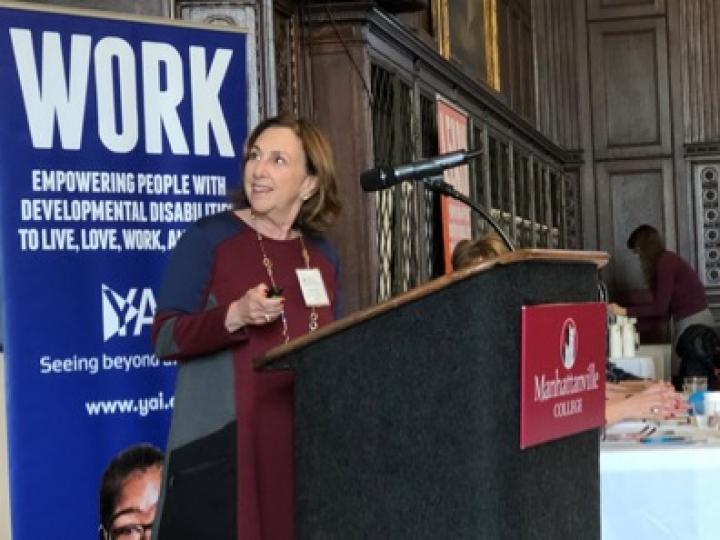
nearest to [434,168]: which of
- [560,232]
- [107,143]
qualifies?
[107,143]

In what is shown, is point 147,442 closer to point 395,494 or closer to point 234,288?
point 234,288

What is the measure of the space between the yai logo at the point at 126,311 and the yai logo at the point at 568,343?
1931mm

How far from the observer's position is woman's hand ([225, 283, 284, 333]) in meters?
2.30

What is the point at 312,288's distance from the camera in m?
2.60

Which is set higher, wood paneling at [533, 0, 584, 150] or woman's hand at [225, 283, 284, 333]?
wood paneling at [533, 0, 584, 150]

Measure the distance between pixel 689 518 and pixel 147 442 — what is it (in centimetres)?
147

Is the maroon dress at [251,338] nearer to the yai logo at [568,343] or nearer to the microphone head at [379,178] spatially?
the microphone head at [379,178]

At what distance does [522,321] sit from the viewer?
1879 millimetres

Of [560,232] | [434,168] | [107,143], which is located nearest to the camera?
[434,168]

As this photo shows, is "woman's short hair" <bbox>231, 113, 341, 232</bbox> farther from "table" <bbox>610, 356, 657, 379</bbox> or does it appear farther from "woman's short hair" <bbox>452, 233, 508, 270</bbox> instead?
"table" <bbox>610, 356, 657, 379</bbox>

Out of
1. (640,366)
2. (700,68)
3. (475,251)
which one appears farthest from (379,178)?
(700,68)

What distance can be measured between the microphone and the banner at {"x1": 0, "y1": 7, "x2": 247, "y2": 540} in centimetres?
135

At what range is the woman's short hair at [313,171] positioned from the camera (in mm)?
2715

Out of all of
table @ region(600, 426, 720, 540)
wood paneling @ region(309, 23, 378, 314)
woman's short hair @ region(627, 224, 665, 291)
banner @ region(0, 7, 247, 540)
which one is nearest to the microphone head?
table @ region(600, 426, 720, 540)
